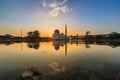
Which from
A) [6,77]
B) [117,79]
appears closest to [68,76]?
[117,79]

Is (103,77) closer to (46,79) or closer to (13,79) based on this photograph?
(46,79)

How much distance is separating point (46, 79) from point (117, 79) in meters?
7.31

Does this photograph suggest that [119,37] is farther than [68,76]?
Yes

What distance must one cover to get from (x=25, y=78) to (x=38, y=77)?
1388 mm

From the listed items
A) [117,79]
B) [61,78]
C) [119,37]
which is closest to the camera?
[117,79]

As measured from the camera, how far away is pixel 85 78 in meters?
15.6

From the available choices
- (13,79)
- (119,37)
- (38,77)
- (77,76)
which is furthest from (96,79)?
(119,37)

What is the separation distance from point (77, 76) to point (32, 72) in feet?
16.8

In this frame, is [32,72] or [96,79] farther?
[32,72]

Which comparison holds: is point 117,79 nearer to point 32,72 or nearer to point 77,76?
point 77,76

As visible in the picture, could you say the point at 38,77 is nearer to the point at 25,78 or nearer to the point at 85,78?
the point at 25,78

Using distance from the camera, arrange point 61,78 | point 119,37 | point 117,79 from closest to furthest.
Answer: point 117,79 → point 61,78 → point 119,37

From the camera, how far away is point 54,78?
1556cm

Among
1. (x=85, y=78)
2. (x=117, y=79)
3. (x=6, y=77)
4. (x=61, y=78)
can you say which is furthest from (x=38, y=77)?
(x=117, y=79)
